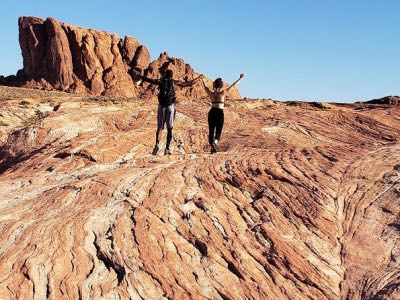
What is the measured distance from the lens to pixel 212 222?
10.5 m

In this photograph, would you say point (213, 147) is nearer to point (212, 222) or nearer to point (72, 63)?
point (212, 222)

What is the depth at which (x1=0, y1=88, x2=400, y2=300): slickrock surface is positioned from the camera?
8.77m

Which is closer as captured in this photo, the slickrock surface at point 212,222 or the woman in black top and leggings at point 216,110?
the slickrock surface at point 212,222

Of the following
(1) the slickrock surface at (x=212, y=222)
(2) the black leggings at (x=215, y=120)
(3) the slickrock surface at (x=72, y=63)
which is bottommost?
(3) the slickrock surface at (x=72, y=63)

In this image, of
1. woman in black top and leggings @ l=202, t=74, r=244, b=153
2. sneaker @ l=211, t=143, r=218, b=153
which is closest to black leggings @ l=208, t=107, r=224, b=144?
woman in black top and leggings @ l=202, t=74, r=244, b=153

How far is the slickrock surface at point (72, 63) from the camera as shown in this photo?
135875mm

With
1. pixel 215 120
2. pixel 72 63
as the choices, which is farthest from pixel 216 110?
pixel 72 63

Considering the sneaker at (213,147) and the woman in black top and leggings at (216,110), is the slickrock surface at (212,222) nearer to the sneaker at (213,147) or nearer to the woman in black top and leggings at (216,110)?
the sneaker at (213,147)

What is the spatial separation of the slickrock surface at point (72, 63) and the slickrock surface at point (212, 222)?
121 meters

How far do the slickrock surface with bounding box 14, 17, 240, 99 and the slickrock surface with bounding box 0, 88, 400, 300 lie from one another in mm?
120631

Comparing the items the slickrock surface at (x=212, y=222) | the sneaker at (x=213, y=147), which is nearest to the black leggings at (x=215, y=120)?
the sneaker at (x=213, y=147)

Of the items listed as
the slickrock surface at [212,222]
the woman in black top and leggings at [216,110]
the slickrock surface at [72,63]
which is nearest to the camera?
the slickrock surface at [212,222]

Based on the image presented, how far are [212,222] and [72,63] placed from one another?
137 meters

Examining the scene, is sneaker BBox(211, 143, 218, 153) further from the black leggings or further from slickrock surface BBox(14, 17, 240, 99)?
slickrock surface BBox(14, 17, 240, 99)
